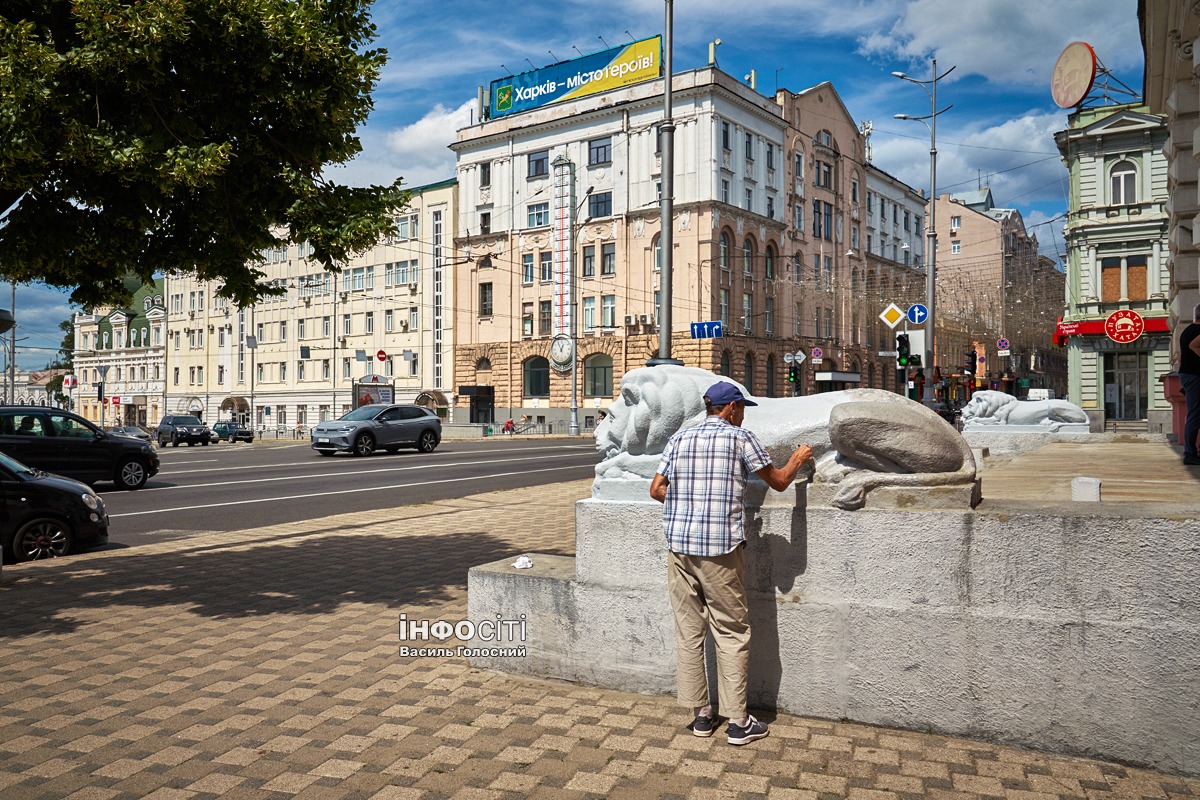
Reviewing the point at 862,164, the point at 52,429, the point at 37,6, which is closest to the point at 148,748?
the point at 37,6

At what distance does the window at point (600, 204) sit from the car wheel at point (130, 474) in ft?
118

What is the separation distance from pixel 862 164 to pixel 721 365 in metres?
24.0

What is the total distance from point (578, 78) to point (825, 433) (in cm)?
5057

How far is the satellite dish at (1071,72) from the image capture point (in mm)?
21656

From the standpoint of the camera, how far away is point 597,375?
1989 inches

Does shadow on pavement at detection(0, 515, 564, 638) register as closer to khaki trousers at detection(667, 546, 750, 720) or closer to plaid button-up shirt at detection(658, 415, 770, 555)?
khaki trousers at detection(667, 546, 750, 720)

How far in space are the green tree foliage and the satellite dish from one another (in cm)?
1972

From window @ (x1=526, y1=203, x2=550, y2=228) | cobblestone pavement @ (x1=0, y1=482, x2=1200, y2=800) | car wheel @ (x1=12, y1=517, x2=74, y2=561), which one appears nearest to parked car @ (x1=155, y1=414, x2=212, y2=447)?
window @ (x1=526, y1=203, x2=550, y2=228)

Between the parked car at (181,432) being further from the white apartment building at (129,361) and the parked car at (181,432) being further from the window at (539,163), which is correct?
the white apartment building at (129,361)

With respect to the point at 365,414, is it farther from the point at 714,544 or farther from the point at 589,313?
the point at 714,544

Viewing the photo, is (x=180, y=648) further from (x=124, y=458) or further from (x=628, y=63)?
(x=628, y=63)

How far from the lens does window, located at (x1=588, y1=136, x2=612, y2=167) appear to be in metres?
50.0

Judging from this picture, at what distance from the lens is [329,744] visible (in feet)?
13.7

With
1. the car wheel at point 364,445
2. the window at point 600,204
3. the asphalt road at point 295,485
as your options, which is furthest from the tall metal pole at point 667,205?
the window at point 600,204
